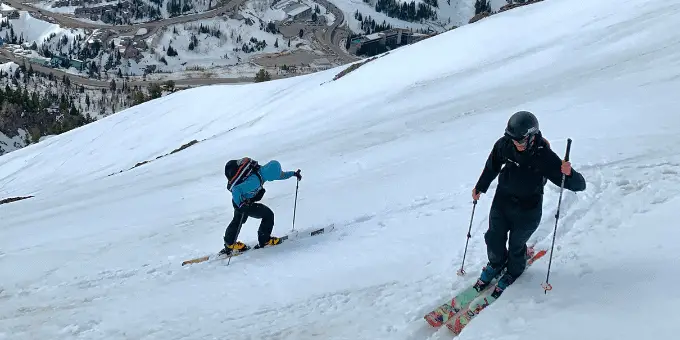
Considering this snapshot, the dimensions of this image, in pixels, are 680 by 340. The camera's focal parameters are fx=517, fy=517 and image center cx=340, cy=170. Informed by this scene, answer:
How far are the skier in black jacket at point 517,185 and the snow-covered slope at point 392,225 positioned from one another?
47 cm

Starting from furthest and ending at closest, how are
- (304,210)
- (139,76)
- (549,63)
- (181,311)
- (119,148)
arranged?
(139,76)
(119,148)
(549,63)
(304,210)
(181,311)

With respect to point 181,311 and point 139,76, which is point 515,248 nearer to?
point 181,311

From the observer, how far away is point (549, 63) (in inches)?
973

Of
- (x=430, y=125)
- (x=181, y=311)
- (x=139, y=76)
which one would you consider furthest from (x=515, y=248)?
(x=139, y=76)

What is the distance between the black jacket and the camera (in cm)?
668

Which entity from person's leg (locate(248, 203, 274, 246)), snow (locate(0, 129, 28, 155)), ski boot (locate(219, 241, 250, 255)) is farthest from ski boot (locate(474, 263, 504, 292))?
snow (locate(0, 129, 28, 155))

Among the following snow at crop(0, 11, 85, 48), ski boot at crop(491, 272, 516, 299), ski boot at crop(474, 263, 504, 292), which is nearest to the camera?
ski boot at crop(491, 272, 516, 299)

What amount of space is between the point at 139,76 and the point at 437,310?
18852 centimetres

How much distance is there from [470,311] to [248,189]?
5.21 metres

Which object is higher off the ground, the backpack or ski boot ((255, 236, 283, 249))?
the backpack

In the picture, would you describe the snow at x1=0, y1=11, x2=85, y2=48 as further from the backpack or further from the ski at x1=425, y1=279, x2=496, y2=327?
the ski at x1=425, y1=279, x2=496, y2=327

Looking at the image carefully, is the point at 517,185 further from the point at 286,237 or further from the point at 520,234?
the point at 286,237

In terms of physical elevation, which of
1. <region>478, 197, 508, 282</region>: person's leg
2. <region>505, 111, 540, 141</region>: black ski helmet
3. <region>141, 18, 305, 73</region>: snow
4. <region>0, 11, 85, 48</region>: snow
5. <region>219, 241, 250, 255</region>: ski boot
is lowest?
<region>219, 241, 250, 255</region>: ski boot

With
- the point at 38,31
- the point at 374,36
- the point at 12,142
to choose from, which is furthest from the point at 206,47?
the point at 12,142
